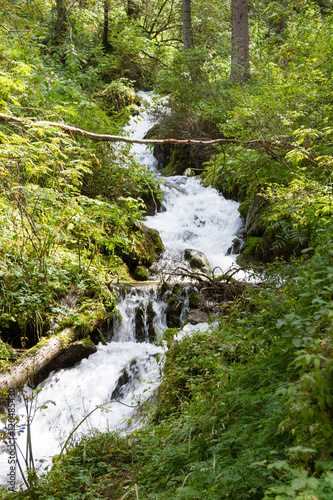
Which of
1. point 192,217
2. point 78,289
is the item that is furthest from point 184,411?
point 192,217

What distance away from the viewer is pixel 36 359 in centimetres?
473

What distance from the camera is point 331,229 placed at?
2.78m

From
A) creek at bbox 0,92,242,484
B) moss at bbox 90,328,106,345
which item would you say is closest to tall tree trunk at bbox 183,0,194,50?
creek at bbox 0,92,242,484

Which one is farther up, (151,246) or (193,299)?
(151,246)

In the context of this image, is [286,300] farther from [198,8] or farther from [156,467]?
[198,8]

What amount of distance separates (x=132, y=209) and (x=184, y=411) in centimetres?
601

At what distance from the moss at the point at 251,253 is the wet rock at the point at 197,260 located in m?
0.74

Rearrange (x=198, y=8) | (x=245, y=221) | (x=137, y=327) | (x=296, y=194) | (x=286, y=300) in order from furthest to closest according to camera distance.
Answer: (x=198, y=8), (x=245, y=221), (x=137, y=327), (x=296, y=194), (x=286, y=300)

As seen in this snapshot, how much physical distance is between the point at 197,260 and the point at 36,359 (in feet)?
14.8

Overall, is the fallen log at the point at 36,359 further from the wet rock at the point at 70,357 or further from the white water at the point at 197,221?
the white water at the point at 197,221

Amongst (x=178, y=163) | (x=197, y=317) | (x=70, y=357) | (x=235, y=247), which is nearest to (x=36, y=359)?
(x=70, y=357)

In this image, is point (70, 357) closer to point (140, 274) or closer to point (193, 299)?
point (193, 299)

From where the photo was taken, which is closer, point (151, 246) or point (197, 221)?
point (151, 246)

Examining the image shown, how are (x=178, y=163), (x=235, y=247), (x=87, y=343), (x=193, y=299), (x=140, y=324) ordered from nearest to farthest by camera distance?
(x=87, y=343), (x=140, y=324), (x=193, y=299), (x=235, y=247), (x=178, y=163)
